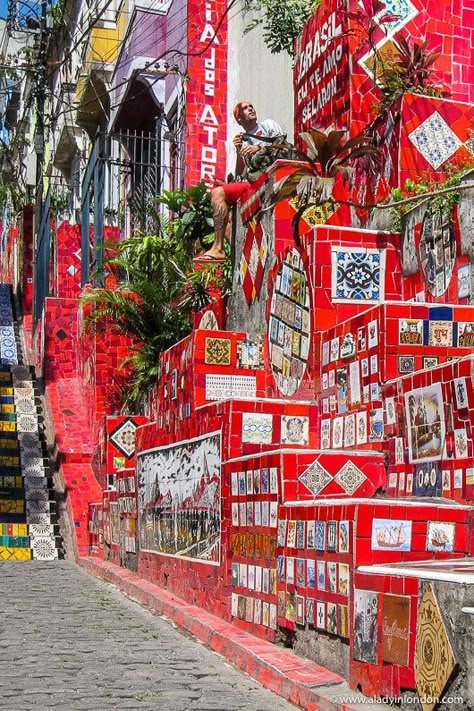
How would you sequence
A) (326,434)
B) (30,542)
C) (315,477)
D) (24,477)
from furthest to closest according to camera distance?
(24,477) → (30,542) → (326,434) → (315,477)

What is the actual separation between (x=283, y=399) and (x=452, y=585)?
4922 millimetres

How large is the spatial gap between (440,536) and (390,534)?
0.86ft

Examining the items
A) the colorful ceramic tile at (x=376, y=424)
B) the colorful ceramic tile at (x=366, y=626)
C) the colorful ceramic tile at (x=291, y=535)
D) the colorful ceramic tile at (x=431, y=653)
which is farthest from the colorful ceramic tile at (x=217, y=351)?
the colorful ceramic tile at (x=431, y=653)

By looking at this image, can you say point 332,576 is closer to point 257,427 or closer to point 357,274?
point 257,427

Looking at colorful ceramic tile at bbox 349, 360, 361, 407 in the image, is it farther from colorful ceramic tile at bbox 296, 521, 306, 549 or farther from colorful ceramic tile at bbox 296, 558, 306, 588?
colorful ceramic tile at bbox 296, 558, 306, 588

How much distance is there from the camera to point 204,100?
19.2m

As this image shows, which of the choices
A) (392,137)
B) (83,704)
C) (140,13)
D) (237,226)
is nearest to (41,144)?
(140,13)

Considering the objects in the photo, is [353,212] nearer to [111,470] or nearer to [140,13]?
[111,470]

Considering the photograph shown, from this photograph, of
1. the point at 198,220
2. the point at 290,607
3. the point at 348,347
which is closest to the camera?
the point at 290,607

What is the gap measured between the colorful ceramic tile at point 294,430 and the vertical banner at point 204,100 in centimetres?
1022

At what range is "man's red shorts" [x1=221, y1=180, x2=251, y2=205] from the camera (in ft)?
41.0

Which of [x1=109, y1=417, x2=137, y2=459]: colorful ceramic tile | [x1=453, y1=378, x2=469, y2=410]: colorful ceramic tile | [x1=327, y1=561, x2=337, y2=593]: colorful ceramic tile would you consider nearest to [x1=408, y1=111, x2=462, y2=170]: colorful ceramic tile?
[x1=453, y1=378, x2=469, y2=410]: colorful ceramic tile

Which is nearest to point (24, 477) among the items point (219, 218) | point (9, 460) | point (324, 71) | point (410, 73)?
point (9, 460)

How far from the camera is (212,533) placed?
9.95 meters
